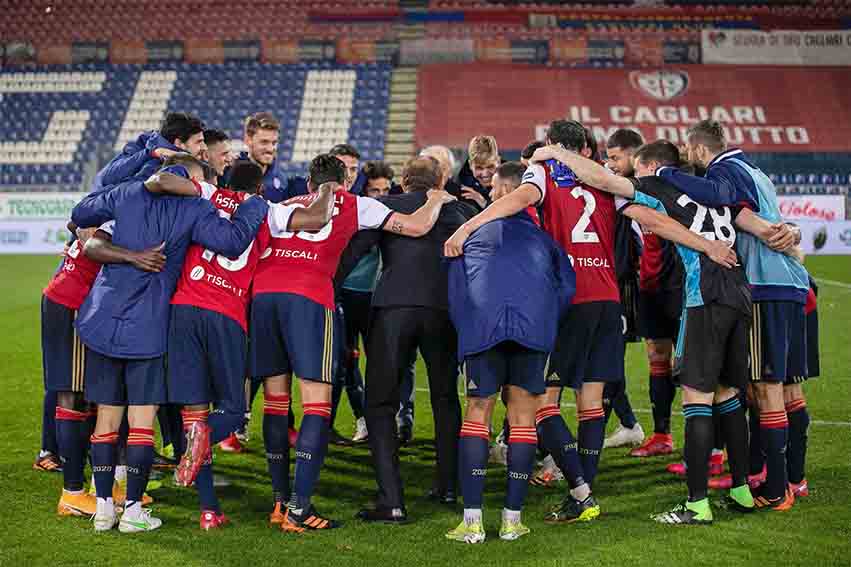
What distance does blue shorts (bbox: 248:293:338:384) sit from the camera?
563cm

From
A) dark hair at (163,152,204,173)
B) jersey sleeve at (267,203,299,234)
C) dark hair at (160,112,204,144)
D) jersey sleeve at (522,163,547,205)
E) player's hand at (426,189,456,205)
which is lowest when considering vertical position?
jersey sleeve at (267,203,299,234)

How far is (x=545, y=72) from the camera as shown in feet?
124

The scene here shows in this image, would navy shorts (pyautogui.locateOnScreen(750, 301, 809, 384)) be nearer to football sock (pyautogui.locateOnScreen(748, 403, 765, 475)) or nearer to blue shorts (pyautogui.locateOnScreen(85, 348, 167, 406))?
football sock (pyautogui.locateOnScreen(748, 403, 765, 475))

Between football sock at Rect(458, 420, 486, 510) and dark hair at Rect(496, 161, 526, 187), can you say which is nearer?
football sock at Rect(458, 420, 486, 510)

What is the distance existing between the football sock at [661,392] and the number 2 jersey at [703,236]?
1.71m

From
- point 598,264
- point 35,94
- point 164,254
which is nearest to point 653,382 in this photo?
point 598,264

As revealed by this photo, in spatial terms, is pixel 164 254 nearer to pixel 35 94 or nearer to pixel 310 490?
pixel 310 490

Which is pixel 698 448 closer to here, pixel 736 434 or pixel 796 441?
pixel 736 434

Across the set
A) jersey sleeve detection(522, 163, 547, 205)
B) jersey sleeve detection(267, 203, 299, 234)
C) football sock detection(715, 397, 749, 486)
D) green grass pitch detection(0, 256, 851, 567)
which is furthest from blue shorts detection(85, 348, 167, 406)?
Result: football sock detection(715, 397, 749, 486)

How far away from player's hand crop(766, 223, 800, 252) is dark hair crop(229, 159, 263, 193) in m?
2.83

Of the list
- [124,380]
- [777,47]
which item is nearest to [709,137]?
[124,380]

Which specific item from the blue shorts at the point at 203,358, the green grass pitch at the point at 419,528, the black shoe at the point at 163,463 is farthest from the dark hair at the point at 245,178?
the black shoe at the point at 163,463

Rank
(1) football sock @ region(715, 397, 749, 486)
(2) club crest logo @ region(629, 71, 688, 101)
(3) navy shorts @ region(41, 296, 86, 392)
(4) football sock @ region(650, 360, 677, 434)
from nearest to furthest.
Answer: (1) football sock @ region(715, 397, 749, 486)
(3) navy shorts @ region(41, 296, 86, 392)
(4) football sock @ region(650, 360, 677, 434)
(2) club crest logo @ region(629, 71, 688, 101)

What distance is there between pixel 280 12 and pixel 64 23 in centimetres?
775
